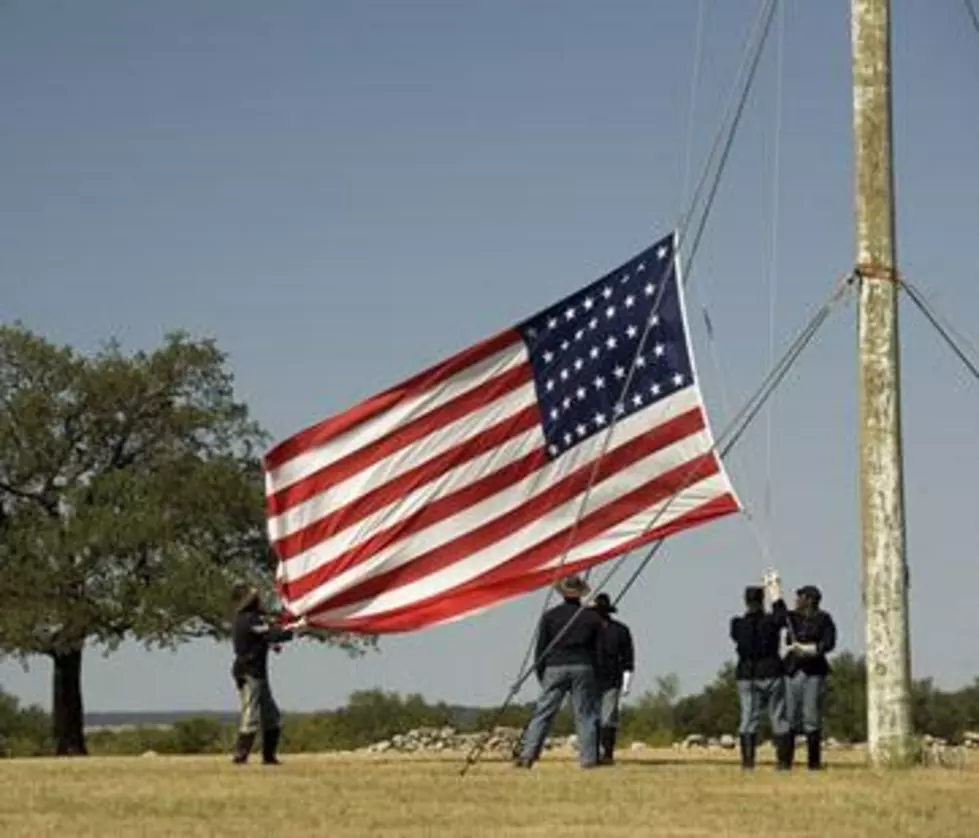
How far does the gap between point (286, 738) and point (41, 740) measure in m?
11.7

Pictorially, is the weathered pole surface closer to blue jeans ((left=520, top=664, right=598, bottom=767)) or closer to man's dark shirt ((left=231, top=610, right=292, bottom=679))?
blue jeans ((left=520, top=664, right=598, bottom=767))

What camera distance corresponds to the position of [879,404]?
24094mm

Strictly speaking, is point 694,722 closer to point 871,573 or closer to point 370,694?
point 370,694

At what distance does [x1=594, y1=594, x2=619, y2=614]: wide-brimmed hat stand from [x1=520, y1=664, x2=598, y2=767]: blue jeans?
6.88ft

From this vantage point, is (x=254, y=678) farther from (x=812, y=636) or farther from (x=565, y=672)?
(x=812, y=636)

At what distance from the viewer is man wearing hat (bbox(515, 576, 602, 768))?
2423cm

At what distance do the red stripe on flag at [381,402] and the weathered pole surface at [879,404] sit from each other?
13.8 ft

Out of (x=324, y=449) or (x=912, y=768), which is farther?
(x=324, y=449)

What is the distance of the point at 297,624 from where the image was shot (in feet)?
87.6

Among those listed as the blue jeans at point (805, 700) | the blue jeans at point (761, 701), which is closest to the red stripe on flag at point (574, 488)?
the blue jeans at point (761, 701)

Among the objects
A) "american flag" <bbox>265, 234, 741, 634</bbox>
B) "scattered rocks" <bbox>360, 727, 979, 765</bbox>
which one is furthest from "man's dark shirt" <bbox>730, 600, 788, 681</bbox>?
"scattered rocks" <bbox>360, 727, 979, 765</bbox>

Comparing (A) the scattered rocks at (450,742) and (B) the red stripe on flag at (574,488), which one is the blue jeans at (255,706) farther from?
(A) the scattered rocks at (450,742)

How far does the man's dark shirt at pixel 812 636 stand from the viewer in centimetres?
2395

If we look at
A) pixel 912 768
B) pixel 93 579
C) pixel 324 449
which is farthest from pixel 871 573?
pixel 93 579
